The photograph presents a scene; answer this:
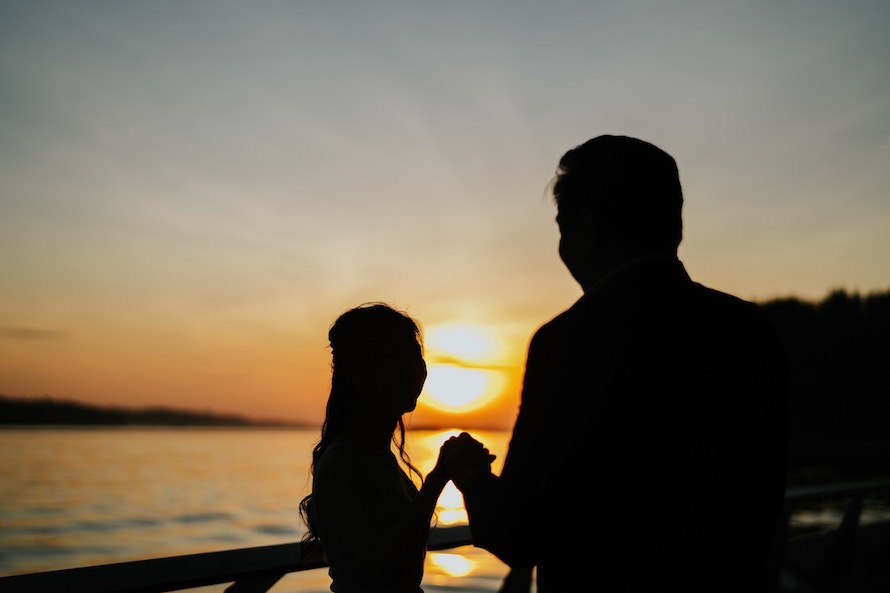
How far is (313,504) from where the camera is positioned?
7.32 ft

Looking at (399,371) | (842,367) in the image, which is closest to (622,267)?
(399,371)

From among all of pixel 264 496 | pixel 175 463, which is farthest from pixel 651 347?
pixel 175 463

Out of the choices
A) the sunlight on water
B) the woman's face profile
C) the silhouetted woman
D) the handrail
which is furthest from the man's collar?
the sunlight on water

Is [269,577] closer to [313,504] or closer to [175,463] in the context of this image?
[313,504]

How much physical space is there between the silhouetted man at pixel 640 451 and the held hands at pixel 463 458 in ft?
0.08

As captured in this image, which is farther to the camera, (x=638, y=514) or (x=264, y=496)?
(x=264, y=496)

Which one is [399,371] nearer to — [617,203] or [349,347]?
[349,347]

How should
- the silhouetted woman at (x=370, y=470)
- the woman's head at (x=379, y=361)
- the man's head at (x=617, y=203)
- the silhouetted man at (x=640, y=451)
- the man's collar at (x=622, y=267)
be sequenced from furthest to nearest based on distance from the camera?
the woman's head at (x=379, y=361), the silhouetted woman at (x=370, y=470), the man's head at (x=617, y=203), the man's collar at (x=622, y=267), the silhouetted man at (x=640, y=451)

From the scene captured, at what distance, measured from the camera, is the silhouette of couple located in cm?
155

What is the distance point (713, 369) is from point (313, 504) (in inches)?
48.5

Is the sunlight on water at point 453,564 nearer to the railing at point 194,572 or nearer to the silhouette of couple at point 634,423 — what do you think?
the railing at point 194,572

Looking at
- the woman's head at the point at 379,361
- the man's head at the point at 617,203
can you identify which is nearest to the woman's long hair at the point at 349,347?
the woman's head at the point at 379,361

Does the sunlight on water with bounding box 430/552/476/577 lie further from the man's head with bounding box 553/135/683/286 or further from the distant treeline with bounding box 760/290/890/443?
the distant treeline with bounding box 760/290/890/443

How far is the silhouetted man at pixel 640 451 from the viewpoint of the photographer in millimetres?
1550
